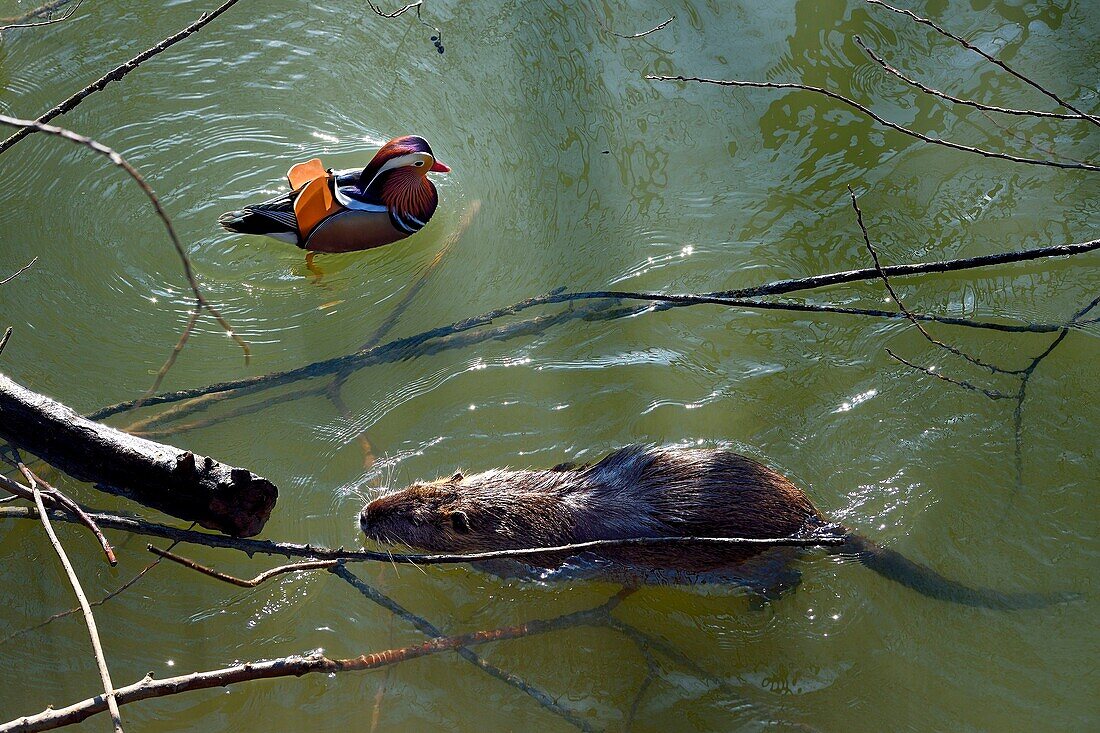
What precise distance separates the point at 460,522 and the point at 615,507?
0.62 meters

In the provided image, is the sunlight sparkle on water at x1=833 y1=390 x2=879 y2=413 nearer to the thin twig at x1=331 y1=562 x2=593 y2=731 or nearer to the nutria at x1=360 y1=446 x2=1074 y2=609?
the nutria at x1=360 y1=446 x2=1074 y2=609

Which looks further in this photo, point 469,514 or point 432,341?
point 432,341

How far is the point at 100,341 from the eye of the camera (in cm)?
423

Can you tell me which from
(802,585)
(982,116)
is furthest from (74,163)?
(982,116)

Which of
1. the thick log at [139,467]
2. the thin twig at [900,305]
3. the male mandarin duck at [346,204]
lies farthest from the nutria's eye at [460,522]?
the thin twig at [900,305]

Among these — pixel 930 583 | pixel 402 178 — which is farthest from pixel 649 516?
pixel 402 178

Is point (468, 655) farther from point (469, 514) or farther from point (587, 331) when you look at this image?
point (587, 331)

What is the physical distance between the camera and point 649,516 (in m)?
3.38

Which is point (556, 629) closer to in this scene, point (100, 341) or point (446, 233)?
point (446, 233)

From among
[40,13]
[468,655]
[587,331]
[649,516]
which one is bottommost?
[468,655]

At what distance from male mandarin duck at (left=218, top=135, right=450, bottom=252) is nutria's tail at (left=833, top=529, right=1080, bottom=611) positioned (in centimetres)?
250

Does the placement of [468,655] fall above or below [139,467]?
below

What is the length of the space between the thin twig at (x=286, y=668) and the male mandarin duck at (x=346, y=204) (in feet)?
6.49

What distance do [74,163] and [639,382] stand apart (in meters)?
3.18
